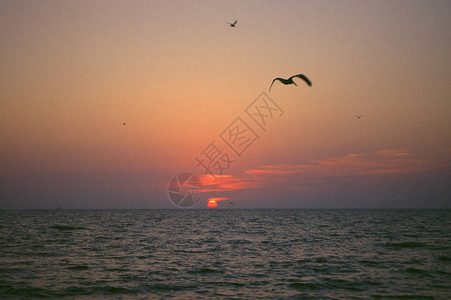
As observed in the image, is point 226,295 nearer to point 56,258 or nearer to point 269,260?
point 269,260

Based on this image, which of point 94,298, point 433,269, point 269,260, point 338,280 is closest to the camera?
point 94,298

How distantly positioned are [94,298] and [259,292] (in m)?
6.51

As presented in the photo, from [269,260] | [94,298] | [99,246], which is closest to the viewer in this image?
[94,298]

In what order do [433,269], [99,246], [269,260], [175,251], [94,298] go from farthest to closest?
[99,246] < [175,251] < [269,260] < [433,269] < [94,298]

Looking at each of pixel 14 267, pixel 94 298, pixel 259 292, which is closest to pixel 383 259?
pixel 259 292

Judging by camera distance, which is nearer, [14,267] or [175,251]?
[14,267]

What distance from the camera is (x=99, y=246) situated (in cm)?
3206

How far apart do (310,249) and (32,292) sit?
20261 millimetres

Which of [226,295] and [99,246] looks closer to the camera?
[226,295]

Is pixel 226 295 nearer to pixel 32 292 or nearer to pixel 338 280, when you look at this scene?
pixel 338 280

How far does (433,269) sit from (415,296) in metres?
6.83

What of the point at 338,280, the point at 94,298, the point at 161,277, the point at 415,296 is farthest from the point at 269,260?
the point at 94,298

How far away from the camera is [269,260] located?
24078 mm

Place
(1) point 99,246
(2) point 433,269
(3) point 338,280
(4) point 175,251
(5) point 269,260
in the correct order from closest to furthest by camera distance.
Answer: (3) point 338,280
(2) point 433,269
(5) point 269,260
(4) point 175,251
(1) point 99,246
